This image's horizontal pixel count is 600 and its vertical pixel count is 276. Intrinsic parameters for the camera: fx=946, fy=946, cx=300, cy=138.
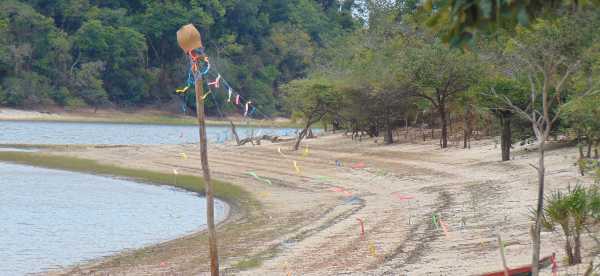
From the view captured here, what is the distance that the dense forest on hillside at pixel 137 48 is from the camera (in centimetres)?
7588

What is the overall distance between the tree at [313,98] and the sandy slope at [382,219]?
7050mm

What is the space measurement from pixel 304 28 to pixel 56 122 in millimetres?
37080

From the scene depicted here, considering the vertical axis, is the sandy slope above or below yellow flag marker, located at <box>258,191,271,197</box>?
above

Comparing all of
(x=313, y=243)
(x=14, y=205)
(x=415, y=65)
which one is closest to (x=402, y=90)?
(x=415, y=65)

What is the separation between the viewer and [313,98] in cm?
4172

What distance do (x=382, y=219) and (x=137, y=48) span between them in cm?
6675

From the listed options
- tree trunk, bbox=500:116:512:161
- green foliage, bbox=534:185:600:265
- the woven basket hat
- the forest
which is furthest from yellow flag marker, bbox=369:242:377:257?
tree trunk, bbox=500:116:512:161

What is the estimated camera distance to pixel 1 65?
74.9 m

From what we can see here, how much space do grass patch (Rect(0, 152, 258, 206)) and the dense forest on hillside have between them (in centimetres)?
3058

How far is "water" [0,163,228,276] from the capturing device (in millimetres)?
17953

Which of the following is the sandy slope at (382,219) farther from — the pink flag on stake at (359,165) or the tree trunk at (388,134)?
the tree trunk at (388,134)

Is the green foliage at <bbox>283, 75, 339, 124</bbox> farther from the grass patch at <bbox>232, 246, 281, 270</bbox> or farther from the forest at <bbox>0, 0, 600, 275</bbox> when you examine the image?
the grass patch at <bbox>232, 246, 281, 270</bbox>

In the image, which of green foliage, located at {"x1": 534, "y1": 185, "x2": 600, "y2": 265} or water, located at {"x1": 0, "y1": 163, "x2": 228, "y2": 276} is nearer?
green foliage, located at {"x1": 534, "y1": 185, "x2": 600, "y2": 265}

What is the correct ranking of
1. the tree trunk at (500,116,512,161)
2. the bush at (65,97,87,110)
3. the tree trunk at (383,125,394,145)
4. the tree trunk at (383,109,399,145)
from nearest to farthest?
1. the tree trunk at (500,116,512,161)
2. the tree trunk at (383,109,399,145)
3. the tree trunk at (383,125,394,145)
4. the bush at (65,97,87,110)
